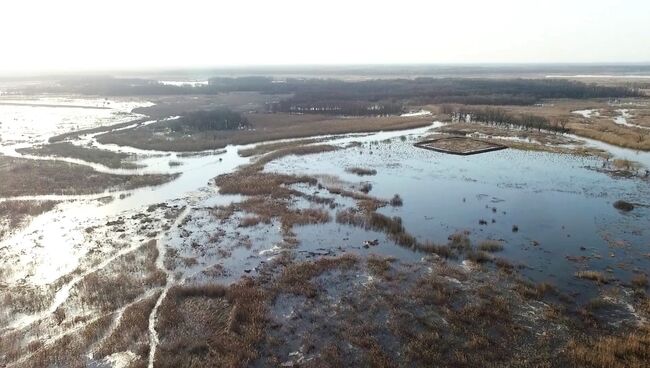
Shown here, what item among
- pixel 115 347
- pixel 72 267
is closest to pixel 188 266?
pixel 72 267

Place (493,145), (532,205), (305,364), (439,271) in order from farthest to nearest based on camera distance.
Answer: (493,145), (532,205), (439,271), (305,364)

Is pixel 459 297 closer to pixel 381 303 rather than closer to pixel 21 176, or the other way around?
pixel 381 303

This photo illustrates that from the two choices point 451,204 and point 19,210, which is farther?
point 451,204

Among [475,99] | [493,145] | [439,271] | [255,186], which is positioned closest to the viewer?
[439,271]

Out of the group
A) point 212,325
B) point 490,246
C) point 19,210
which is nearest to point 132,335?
point 212,325

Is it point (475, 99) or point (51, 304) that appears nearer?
point (51, 304)

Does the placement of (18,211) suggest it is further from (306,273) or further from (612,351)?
(612,351)
